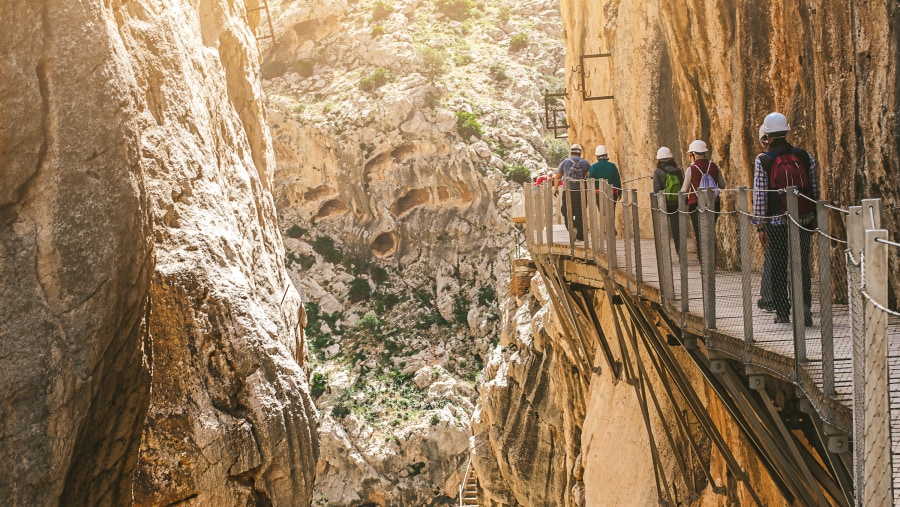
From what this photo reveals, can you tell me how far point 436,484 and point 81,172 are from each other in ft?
118

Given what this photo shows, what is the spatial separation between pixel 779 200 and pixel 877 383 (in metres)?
2.69

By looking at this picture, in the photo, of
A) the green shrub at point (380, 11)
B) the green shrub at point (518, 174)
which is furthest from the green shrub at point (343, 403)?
the green shrub at point (380, 11)

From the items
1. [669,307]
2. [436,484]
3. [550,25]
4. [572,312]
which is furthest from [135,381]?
[550,25]

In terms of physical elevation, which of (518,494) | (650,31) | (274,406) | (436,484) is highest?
(650,31)

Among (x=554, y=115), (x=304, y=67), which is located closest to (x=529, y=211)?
(x=554, y=115)

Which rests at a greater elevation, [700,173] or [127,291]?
[700,173]

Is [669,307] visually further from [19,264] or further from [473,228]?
[473,228]

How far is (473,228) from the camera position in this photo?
1961 inches

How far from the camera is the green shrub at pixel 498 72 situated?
181 ft

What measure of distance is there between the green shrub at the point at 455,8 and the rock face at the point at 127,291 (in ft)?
169

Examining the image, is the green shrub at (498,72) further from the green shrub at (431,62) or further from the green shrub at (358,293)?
the green shrub at (358,293)

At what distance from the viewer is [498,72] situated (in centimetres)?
5566

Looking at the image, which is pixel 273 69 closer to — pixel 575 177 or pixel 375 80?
pixel 375 80

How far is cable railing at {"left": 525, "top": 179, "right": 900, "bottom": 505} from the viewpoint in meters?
3.64
